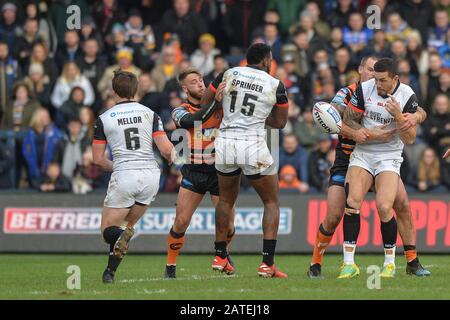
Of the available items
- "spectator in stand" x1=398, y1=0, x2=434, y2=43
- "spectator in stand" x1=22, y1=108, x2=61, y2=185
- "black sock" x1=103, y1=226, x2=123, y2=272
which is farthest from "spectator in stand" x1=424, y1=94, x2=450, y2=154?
"black sock" x1=103, y1=226, x2=123, y2=272

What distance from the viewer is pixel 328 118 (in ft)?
42.9

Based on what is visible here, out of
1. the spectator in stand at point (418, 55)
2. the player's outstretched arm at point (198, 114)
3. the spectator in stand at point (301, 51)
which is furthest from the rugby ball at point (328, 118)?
the spectator in stand at point (418, 55)

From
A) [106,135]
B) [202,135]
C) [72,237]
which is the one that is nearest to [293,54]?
[72,237]

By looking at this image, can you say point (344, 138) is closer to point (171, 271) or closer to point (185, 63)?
point (171, 271)

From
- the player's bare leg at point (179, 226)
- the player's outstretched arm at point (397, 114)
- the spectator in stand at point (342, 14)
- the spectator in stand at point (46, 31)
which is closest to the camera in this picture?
the player's outstretched arm at point (397, 114)

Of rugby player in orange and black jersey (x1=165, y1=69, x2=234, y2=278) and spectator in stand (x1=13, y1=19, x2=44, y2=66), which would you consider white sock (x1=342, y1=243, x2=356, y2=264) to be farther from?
spectator in stand (x1=13, y1=19, x2=44, y2=66)

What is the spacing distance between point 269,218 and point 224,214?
1.91ft

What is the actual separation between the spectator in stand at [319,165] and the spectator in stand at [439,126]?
208 cm

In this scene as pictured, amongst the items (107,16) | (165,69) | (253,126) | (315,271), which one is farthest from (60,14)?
(315,271)

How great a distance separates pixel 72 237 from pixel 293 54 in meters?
6.27

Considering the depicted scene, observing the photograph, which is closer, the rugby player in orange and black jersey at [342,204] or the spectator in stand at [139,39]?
the rugby player in orange and black jersey at [342,204]

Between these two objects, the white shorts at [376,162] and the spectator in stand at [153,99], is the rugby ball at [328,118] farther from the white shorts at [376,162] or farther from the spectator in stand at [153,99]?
the spectator in stand at [153,99]

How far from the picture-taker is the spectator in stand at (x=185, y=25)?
24.0 meters
